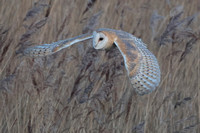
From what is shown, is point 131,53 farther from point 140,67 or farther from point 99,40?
point 99,40

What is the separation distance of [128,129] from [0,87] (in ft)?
2.72

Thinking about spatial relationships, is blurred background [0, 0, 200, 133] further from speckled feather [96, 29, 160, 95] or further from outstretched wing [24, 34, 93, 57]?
speckled feather [96, 29, 160, 95]

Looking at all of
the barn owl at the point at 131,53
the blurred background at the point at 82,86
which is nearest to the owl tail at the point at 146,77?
the barn owl at the point at 131,53

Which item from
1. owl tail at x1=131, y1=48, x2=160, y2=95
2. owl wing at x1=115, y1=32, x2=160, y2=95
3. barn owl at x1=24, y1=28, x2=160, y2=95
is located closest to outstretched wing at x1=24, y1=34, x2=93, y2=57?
barn owl at x1=24, y1=28, x2=160, y2=95

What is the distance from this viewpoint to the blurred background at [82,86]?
2387 millimetres

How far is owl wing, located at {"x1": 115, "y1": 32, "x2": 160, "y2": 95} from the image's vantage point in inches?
81.2

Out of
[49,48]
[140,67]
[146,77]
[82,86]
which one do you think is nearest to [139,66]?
[140,67]

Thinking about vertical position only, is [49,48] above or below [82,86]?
above

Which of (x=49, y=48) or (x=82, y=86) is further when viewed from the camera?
(x=82, y=86)

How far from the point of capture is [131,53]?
7.29ft

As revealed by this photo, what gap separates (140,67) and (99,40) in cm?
43

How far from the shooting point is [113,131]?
255 centimetres

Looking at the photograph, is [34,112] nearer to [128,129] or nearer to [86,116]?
[86,116]

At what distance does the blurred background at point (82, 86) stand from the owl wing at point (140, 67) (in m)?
0.18
